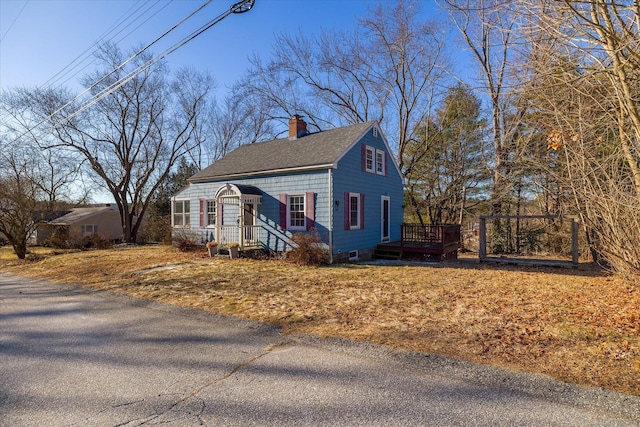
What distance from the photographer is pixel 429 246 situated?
45.9ft

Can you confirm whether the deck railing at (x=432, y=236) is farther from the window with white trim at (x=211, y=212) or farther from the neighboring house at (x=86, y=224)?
the neighboring house at (x=86, y=224)

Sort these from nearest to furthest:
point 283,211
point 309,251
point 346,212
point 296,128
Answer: point 309,251 → point 346,212 → point 283,211 → point 296,128

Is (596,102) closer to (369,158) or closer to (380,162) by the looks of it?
Answer: (369,158)

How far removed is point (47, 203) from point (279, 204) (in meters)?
14.9

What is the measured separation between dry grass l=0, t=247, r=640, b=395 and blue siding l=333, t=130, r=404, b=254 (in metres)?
1.78

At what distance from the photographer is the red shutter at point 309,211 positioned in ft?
40.7

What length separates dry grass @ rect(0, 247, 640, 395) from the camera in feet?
13.2

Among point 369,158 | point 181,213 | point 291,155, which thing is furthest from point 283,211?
point 181,213

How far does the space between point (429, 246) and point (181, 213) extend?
1184 cm

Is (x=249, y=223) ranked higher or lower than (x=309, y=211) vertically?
lower

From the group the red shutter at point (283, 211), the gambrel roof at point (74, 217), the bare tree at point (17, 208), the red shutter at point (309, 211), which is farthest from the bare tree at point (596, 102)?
the gambrel roof at point (74, 217)

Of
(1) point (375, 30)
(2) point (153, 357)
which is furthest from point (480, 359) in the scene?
(1) point (375, 30)

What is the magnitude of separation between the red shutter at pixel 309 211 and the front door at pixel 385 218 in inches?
163

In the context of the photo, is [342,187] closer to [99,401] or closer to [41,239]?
[99,401]
